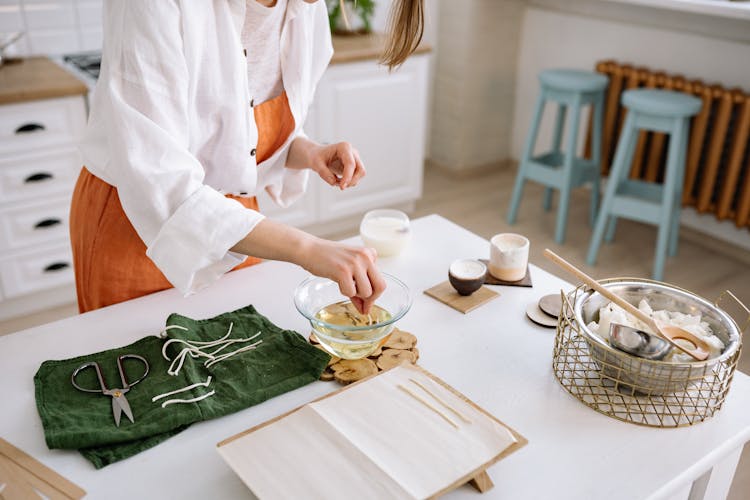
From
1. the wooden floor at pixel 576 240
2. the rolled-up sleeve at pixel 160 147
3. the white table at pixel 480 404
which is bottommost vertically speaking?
the wooden floor at pixel 576 240

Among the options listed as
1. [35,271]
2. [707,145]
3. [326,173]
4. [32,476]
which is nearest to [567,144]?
[707,145]

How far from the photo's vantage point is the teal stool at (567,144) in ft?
11.0

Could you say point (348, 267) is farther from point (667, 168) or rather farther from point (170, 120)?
point (667, 168)

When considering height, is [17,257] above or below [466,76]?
below

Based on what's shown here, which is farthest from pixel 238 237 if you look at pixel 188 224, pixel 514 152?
pixel 514 152

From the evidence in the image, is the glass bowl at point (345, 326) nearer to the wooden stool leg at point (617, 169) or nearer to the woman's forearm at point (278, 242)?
the woman's forearm at point (278, 242)

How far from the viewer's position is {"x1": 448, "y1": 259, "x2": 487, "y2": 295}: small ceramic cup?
1.43 meters

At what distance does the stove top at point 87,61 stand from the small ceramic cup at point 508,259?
6.13 ft

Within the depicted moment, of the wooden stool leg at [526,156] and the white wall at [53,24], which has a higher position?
the white wall at [53,24]

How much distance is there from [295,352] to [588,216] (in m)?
3.02

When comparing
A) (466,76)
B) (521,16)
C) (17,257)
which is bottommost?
(17,257)

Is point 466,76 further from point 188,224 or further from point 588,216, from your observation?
point 188,224

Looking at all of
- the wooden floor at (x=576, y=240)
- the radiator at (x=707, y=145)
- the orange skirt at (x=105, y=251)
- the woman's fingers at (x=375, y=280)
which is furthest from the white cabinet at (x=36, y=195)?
the radiator at (x=707, y=145)

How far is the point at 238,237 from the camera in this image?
1140 millimetres
